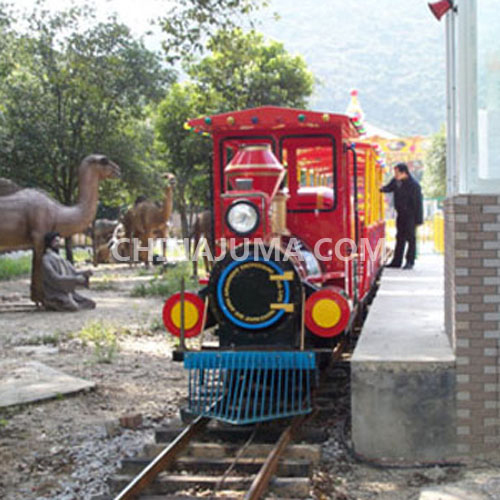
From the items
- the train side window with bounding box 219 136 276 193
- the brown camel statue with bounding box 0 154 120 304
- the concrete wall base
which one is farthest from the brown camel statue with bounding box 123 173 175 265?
the concrete wall base

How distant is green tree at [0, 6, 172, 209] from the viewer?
64.2 feet

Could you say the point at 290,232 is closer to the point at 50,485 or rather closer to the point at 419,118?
the point at 50,485

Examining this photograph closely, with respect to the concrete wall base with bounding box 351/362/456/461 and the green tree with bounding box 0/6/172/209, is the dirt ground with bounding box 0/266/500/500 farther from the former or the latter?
the green tree with bounding box 0/6/172/209

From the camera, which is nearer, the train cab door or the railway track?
the railway track

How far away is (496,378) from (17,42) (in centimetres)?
1578

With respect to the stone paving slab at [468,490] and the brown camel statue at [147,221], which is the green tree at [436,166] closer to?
the brown camel statue at [147,221]

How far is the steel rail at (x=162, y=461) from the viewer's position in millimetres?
4461

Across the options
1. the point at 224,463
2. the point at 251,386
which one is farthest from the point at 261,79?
the point at 224,463

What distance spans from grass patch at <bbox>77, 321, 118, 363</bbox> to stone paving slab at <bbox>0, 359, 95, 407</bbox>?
82cm

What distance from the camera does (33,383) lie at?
788cm

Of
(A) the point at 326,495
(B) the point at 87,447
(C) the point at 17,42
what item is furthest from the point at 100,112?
(A) the point at 326,495

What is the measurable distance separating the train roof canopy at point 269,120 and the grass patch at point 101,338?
336 cm

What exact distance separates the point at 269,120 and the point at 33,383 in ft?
11.6

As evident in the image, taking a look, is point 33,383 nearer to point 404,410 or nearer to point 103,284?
point 404,410
